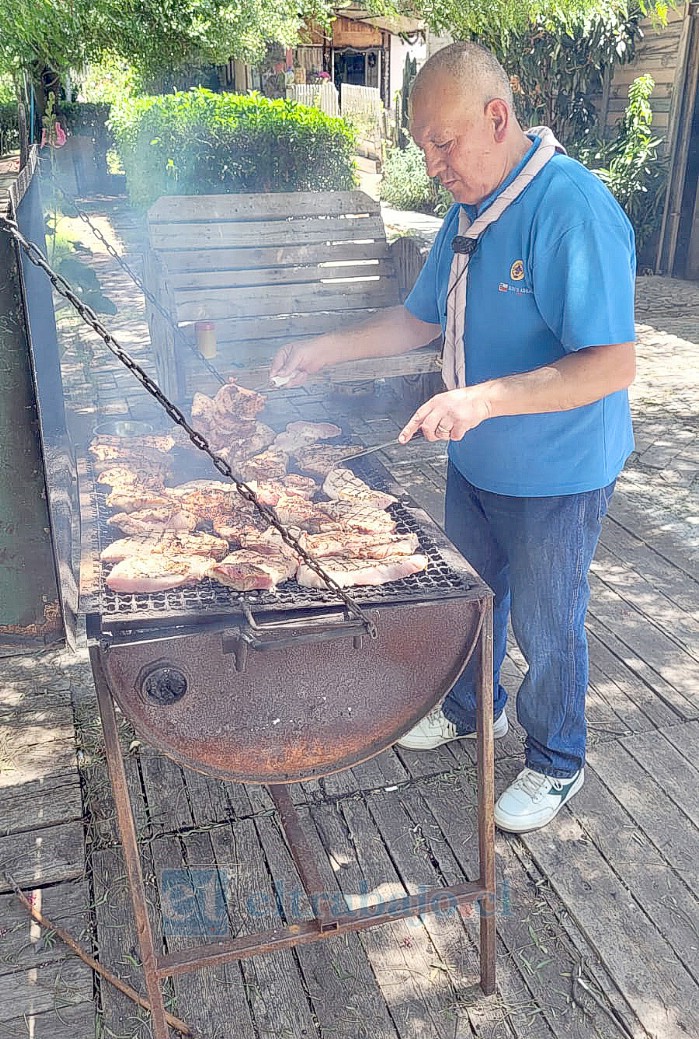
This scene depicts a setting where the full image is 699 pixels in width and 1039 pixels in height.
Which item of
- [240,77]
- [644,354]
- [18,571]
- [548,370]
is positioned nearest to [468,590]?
[548,370]

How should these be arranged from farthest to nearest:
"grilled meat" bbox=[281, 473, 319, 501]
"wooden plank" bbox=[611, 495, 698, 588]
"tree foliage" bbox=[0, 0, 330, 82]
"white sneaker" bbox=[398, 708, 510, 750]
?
"tree foliage" bbox=[0, 0, 330, 82] < "wooden plank" bbox=[611, 495, 698, 588] < "white sneaker" bbox=[398, 708, 510, 750] < "grilled meat" bbox=[281, 473, 319, 501]

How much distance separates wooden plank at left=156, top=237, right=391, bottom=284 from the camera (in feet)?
21.6

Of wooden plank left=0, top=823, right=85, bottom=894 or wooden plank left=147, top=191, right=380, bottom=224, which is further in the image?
wooden plank left=147, top=191, right=380, bottom=224

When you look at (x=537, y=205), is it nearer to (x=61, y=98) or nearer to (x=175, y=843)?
(x=175, y=843)

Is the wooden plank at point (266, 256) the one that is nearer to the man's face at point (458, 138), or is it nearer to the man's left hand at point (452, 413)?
the man's face at point (458, 138)

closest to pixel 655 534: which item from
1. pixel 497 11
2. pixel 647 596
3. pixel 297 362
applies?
pixel 647 596

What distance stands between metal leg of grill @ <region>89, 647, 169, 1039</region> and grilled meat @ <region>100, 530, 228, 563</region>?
33cm

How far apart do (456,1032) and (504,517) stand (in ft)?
4.71

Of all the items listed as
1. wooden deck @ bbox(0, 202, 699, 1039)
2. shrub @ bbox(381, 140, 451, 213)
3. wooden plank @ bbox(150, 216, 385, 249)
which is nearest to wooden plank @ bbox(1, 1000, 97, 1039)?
wooden deck @ bbox(0, 202, 699, 1039)

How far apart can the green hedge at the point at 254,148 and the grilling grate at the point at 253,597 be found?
35.5ft

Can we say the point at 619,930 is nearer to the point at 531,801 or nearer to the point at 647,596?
the point at 531,801

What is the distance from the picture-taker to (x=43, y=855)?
2.81 m

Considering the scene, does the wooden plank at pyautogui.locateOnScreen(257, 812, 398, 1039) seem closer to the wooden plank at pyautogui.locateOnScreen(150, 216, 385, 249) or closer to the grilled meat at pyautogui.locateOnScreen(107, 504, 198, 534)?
the grilled meat at pyautogui.locateOnScreen(107, 504, 198, 534)

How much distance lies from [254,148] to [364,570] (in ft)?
36.9
